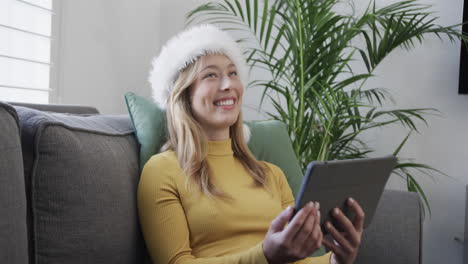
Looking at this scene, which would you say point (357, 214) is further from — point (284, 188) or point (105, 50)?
point (105, 50)

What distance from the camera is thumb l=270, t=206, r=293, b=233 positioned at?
45.5 inches

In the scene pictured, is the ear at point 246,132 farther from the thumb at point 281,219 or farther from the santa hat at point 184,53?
the thumb at point 281,219

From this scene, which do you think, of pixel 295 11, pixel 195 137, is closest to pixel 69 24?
pixel 295 11

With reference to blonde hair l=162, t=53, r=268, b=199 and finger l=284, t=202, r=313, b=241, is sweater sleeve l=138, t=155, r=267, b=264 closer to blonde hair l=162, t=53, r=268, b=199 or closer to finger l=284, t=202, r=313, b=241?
blonde hair l=162, t=53, r=268, b=199

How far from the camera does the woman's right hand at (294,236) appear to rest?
1.14 m

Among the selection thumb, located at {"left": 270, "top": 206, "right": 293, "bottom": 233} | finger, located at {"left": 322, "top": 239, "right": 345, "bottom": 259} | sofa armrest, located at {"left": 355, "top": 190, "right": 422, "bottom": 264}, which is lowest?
sofa armrest, located at {"left": 355, "top": 190, "right": 422, "bottom": 264}

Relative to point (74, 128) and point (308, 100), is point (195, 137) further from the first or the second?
point (308, 100)

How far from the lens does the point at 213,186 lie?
1.51m

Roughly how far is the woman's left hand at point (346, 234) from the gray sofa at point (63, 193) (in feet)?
1.54

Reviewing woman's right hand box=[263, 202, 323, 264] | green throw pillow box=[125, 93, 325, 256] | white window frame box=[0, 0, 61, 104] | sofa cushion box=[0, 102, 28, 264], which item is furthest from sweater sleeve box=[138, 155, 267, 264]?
white window frame box=[0, 0, 61, 104]

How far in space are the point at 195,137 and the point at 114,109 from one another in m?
1.44

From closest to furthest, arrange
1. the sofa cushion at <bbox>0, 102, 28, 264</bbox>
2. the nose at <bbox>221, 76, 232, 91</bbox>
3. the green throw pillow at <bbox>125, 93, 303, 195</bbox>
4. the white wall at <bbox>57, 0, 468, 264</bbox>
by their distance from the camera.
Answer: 1. the sofa cushion at <bbox>0, 102, 28, 264</bbox>
2. the nose at <bbox>221, 76, 232, 91</bbox>
3. the green throw pillow at <bbox>125, 93, 303, 195</bbox>
4. the white wall at <bbox>57, 0, 468, 264</bbox>

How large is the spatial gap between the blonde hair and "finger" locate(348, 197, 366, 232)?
359 mm

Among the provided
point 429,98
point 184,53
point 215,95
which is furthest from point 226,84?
point 429,98
